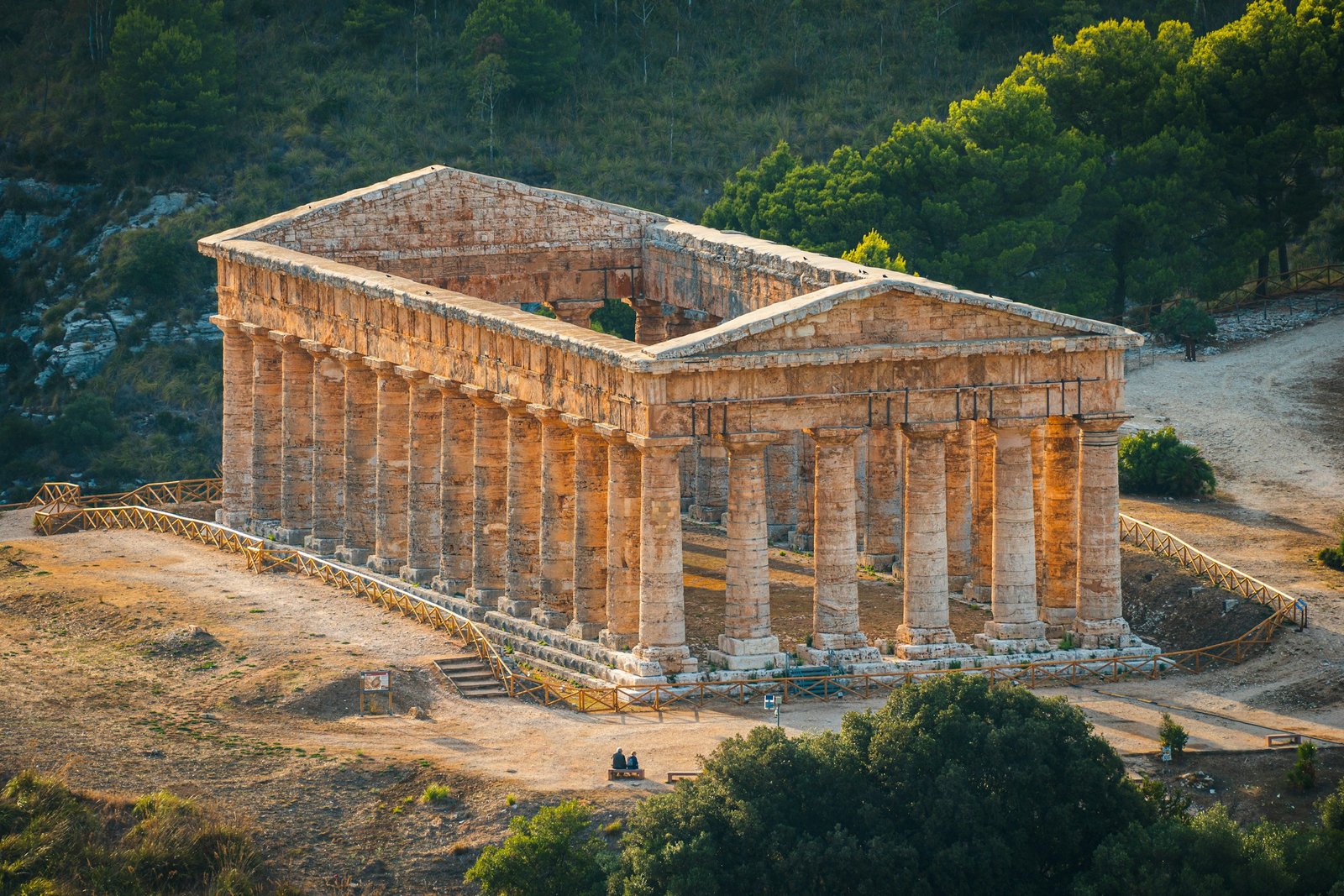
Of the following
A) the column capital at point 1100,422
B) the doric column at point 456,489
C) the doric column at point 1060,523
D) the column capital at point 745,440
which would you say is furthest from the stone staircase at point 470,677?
the column capital at point 1100,422

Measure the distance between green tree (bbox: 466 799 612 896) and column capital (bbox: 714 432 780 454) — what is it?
1590cm

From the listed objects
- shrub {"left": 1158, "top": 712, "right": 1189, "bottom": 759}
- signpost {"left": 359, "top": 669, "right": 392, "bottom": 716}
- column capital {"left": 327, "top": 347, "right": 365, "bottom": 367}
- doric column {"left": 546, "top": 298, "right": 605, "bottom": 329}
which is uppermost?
doric column {"left": 546, "top": 298, "right": 605, "bottom": 329}

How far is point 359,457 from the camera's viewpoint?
10331 centimetres

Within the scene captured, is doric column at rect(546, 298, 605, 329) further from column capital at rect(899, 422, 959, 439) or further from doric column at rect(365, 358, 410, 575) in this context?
column capital at rect(899, 422, 959, 439)

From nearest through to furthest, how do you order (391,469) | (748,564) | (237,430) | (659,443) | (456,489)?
(659,443) → (748,564) → (456,489) → (391,469) → (237,430)

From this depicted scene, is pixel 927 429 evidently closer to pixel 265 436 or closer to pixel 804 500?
pixel 804 500

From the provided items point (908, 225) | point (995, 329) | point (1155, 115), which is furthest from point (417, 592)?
point (1155, 115)

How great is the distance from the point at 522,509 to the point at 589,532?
442 cm

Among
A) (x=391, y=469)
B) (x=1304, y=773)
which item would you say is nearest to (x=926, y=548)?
(x=1304, y=773)

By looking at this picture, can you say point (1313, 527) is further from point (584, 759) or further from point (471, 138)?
point (471, 138)

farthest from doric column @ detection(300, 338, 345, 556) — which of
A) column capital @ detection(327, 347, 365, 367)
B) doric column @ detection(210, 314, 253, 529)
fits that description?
doric column @ detection(210, 314, 253, 529)

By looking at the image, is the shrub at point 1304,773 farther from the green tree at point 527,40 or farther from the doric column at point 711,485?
the green tree at point 527,40

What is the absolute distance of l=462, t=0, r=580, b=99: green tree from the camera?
162 metres

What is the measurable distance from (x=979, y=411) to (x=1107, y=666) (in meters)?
8.88
